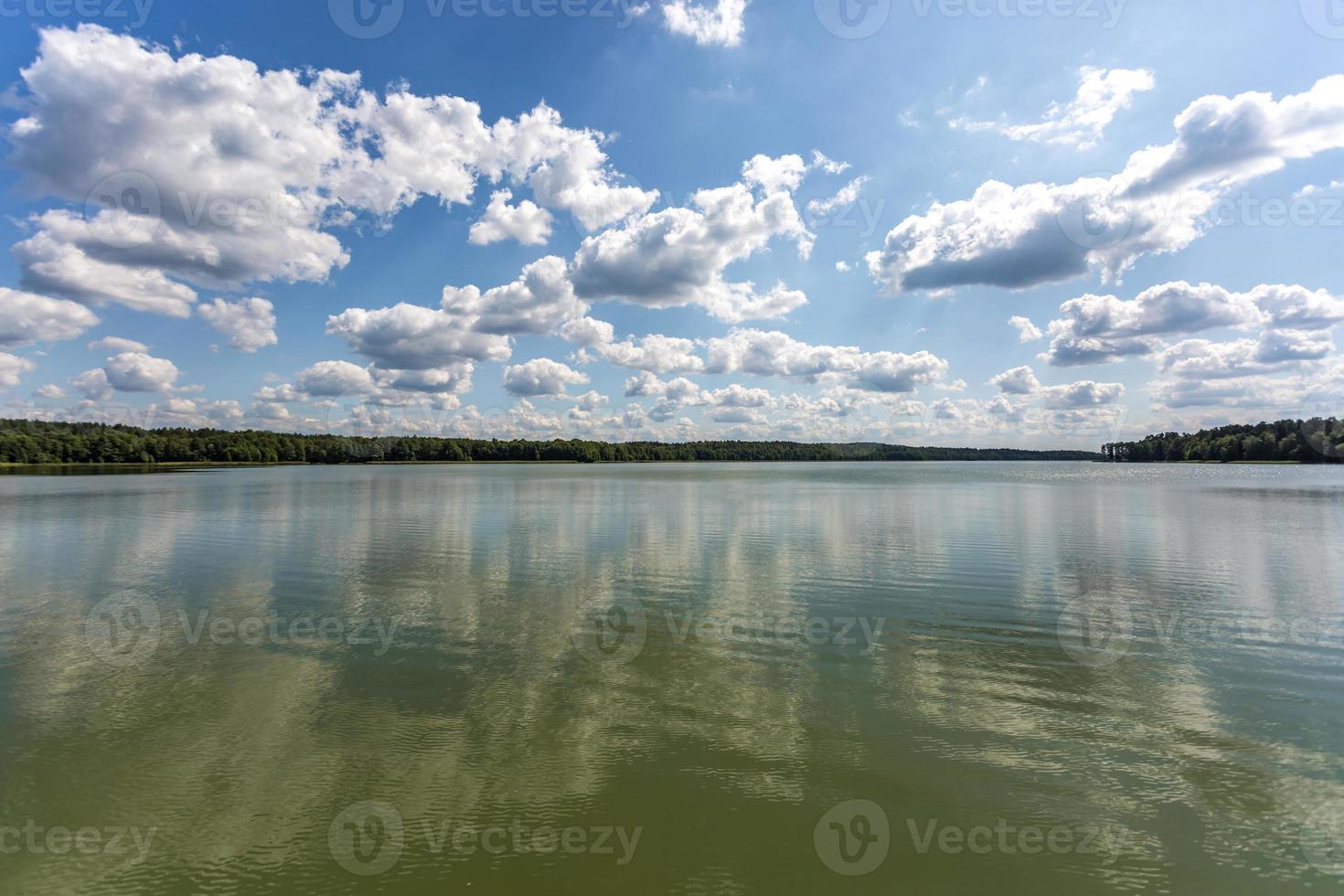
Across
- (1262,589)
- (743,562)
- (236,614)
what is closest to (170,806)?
(236,614)

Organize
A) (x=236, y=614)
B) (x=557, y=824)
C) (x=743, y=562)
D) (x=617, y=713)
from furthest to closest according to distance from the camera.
→ (x=743, y=562) → (x=236, y=614) → (x=617, y=713) → (x=557, y=824)

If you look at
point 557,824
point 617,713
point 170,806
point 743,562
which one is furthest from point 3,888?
point 743,562

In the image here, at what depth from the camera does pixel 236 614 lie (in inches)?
653

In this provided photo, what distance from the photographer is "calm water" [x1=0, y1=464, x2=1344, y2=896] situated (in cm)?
663

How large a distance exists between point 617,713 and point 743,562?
13.9 meters

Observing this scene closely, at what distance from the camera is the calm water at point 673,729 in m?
6.63

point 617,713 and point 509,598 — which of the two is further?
point 509,598

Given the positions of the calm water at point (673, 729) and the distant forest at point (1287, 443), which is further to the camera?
the distant forest at point (1287, 443)

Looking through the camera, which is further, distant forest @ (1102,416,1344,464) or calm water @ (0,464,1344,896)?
distant forest @ (1102,416,1344,464)

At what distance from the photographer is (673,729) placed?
9.62 metres

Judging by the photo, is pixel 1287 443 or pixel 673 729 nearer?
pixel 673 729

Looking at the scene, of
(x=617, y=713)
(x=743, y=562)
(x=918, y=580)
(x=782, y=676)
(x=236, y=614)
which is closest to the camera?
(x=617, y=713)

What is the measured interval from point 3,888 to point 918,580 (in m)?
20.3

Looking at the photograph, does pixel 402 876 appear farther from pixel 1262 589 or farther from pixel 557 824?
pixel 1262 589
